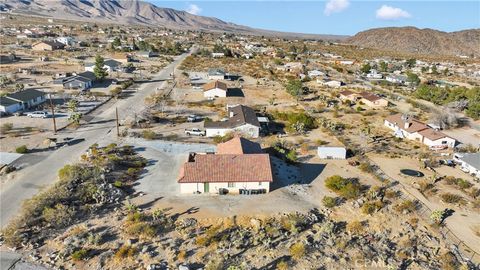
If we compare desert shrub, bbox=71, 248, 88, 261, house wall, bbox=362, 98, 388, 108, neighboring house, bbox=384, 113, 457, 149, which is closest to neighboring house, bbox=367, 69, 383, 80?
house wall, bbox=362, 98, 388, 108

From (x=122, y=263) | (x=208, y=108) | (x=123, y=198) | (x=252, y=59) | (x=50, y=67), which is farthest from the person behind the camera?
(x=252, y=59)

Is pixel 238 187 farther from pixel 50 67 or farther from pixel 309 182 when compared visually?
pixel 50 67

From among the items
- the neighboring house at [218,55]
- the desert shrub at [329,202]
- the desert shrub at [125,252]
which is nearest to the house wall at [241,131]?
the desert shrub at [329,202]

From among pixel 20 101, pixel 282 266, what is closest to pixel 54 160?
pixel 20 101

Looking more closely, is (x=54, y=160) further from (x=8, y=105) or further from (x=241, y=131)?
(x=8, y=105)

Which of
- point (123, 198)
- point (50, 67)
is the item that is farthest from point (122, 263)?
point (50, 67)

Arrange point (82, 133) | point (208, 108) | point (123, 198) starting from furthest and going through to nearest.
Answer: point (208, 108) < point (82, 133) < point (123, 198)
